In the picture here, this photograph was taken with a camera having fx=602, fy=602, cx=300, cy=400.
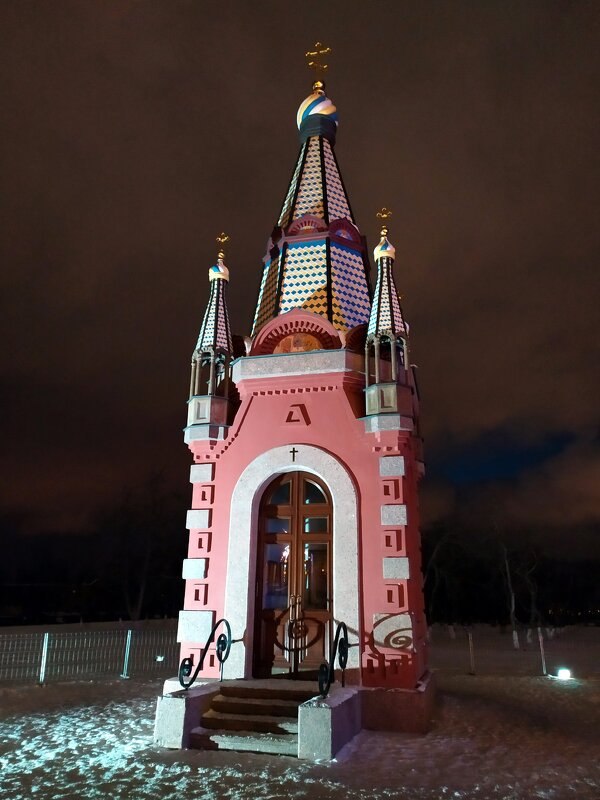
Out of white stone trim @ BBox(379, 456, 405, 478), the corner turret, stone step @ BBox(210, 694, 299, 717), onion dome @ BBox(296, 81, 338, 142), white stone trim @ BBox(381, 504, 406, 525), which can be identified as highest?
onion dome @ BBox(296, 81, 338, 142)

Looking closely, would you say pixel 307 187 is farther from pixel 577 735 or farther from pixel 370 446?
pixel 577 735

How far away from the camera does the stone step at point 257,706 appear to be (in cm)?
805

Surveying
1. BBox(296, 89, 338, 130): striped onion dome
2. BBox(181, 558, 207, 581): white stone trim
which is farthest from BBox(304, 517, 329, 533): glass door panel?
BBox(296, 89, 338, 130): striped onion dome

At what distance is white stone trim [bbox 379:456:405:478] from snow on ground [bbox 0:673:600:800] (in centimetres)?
378

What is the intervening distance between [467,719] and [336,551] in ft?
10.5

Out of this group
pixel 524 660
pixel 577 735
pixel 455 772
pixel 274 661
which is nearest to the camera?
pixel 455 772

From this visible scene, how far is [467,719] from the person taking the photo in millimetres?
9250

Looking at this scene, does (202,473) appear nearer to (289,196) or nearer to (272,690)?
(272,690)

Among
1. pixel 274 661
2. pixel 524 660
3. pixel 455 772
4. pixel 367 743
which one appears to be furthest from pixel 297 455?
pixel 524 660

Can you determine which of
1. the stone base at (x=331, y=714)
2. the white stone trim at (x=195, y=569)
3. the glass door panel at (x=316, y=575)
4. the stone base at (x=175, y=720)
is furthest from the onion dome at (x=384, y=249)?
the stone base at (x=175, y=720)

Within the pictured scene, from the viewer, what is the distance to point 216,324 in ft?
39.4

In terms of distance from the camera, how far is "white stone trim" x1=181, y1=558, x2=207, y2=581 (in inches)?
405

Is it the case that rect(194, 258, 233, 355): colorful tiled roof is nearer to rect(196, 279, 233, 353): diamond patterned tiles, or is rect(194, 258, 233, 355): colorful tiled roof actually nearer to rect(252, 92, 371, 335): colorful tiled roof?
rect(196, 279, 233, 353): diamond patterned tiles

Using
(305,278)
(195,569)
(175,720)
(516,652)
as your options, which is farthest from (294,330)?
(516,652)
